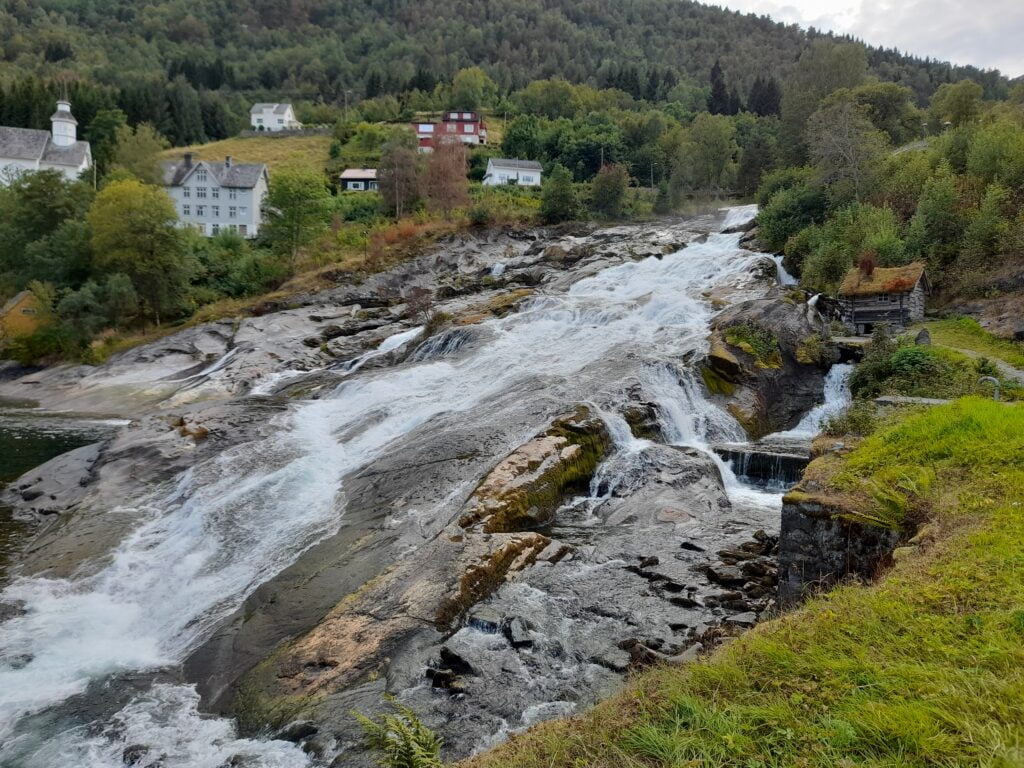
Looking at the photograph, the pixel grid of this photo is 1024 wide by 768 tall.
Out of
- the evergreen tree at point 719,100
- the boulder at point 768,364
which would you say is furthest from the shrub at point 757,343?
the evergreen tree at point 719,100

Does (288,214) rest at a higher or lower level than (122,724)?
higher

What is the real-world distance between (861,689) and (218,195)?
71053 millimetres

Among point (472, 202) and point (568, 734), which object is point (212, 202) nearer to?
point (472, 202)

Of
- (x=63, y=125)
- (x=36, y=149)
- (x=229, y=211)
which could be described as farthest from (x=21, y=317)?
(x=63, y=125)

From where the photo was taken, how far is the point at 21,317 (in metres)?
38.0

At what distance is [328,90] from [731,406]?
145093 mm

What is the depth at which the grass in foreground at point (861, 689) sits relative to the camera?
143 inches

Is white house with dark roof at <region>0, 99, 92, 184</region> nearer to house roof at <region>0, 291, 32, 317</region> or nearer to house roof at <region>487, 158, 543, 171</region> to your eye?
house roof at <region>0, 291, 32, 317</region>

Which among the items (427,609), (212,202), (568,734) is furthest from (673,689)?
(212,202)

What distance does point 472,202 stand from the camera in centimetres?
5575

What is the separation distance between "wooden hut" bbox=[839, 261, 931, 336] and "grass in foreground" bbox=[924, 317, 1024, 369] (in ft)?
3.01

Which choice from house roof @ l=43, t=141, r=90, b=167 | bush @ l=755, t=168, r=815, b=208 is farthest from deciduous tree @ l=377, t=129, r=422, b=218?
house roof @ l=43, t=141, r=90, b=167

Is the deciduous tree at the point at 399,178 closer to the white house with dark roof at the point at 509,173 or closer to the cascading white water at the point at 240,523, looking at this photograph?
the white house with dark roof at the point at 509,173

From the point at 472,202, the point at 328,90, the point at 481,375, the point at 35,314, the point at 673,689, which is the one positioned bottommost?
the point at 35,314
